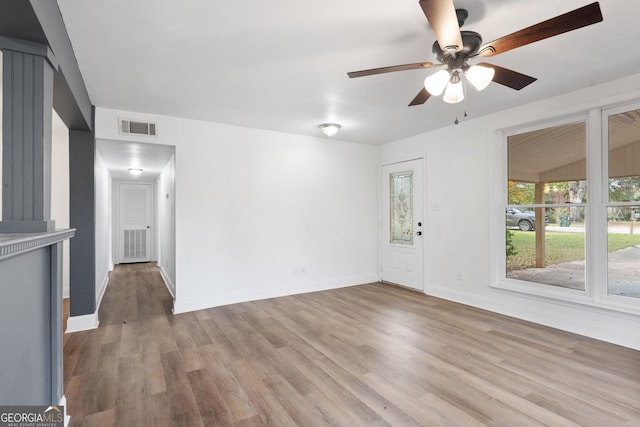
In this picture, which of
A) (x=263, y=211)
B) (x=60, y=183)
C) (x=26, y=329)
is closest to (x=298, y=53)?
(x=26, y=329)

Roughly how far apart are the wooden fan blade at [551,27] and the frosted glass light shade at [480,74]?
0.10 m

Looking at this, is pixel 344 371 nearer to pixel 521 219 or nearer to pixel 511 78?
pixel 511 78

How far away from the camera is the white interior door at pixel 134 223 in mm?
A: 8289

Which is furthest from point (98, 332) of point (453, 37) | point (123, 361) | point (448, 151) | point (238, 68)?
point (448, 151)

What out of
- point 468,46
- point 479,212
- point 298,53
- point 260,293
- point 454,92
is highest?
point 298,53

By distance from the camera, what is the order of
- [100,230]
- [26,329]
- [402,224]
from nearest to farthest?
Answer: [26,329]
[100,230]
[402,224]

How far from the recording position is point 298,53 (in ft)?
8.30

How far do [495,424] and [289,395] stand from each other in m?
1.29

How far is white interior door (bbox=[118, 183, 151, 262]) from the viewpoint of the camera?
8289mm

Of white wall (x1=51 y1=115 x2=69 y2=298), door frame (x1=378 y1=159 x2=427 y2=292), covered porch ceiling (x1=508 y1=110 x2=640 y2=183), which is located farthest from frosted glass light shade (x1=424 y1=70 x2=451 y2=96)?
white wall (x1=51 y1=115 x2=69 y2=298)

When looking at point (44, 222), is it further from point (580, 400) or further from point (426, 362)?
point (580, 400)

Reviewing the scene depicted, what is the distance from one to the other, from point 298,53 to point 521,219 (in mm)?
3309

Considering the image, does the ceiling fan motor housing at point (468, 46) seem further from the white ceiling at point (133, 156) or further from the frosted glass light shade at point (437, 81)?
the white ceiling at point (133, 156)

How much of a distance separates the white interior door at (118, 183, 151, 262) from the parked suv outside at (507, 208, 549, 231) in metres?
8.17
